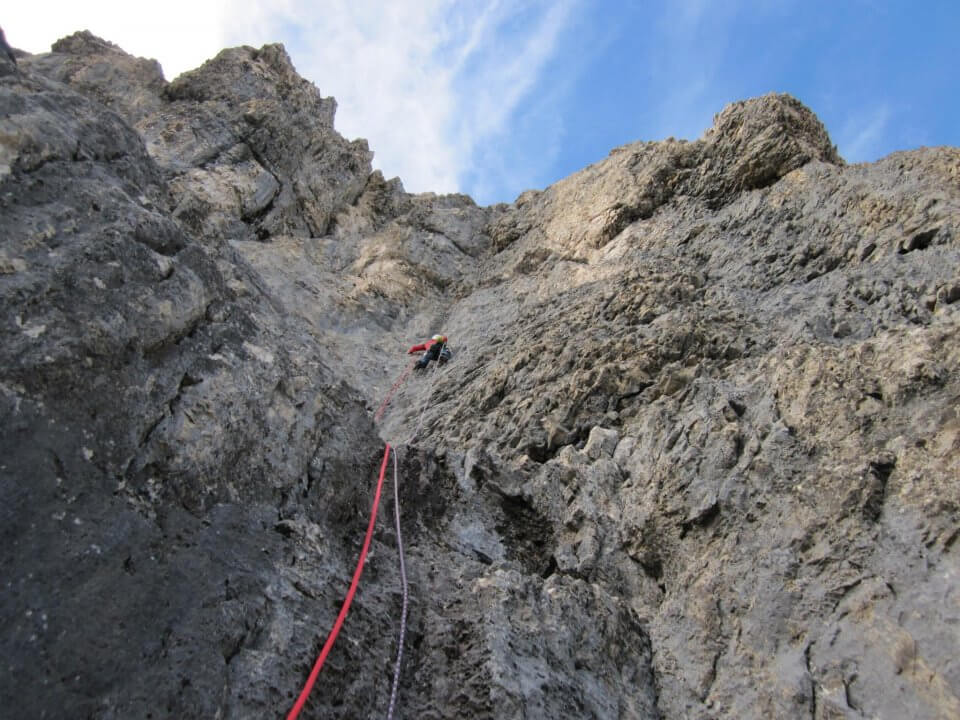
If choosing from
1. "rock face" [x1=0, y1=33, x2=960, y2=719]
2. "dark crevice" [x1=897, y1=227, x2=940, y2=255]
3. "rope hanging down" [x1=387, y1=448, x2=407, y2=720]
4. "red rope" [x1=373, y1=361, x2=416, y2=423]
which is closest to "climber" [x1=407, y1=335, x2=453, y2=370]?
"red rope" [x1=373, y1=361, x2=416, y2=423]

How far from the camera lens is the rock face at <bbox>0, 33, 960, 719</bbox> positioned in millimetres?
3887

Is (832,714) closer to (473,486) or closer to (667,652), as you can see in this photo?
(667,652)

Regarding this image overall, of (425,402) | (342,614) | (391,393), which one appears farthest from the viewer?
(391,393)

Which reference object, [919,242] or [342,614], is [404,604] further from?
[919,242]

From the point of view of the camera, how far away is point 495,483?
275 inches

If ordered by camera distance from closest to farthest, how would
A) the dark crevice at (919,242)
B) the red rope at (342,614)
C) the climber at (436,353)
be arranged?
the red rope at (342,614), the dark crevice at (919,242), the climber at (436,353)

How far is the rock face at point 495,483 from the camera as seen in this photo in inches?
153

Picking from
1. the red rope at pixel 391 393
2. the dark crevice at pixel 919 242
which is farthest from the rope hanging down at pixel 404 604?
the dark crevice at pixel 919 242

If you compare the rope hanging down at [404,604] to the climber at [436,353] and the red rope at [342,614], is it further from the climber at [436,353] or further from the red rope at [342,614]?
the climber at [436,353]

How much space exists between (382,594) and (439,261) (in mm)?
13016

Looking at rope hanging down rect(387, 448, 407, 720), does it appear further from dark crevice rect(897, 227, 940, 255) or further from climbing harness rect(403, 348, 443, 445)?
dark crevice rect(897, 227, 940, 255)

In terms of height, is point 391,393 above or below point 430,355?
below

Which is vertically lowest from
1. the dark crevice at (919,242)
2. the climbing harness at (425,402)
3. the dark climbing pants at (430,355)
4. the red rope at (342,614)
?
the red rope at (342,614)

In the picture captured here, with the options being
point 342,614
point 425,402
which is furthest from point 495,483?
point 425,402
